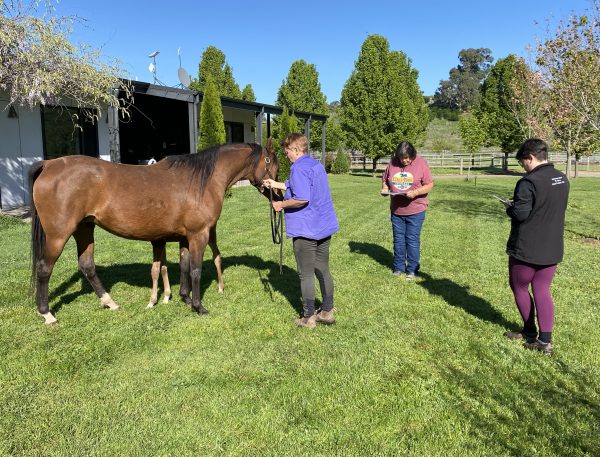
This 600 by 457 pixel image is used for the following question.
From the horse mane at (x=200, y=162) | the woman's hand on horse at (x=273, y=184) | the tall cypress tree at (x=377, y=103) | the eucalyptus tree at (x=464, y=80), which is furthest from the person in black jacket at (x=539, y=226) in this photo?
the eucalyptus tree at (x=464, y=80)

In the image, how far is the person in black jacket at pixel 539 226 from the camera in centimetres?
356

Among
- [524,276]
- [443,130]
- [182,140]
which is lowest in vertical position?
[524,276]

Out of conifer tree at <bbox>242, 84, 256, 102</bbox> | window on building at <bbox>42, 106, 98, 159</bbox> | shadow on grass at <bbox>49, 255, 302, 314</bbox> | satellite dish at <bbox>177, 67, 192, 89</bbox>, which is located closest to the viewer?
shadow on grass at <bbox>49, 255, 302, 314</bbox>

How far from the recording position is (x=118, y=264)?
22.1 ft

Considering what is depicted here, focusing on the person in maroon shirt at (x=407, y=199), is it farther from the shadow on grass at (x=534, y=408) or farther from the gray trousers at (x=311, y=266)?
the shadow on grass at (x=534, y=408)

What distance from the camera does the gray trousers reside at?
417cm

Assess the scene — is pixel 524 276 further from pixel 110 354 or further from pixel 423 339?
pixel 110 354

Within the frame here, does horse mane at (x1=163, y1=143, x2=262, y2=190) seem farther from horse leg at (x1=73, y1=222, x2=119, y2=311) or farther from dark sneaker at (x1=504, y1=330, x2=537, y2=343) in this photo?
dark sneaker at (x1=504, y1=330, x2=537, y2=343)

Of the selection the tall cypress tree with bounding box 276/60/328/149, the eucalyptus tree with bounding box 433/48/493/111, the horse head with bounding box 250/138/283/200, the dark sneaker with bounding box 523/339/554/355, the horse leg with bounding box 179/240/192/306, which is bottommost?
the dark sneaker with bounding box 523/339/554/355

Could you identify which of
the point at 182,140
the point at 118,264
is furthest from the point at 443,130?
the point at 118,264

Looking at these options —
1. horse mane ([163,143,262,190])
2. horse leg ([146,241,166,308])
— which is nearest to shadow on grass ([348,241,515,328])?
horse mane ([163,143,262,190])

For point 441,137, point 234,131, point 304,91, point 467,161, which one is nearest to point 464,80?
point 441,137

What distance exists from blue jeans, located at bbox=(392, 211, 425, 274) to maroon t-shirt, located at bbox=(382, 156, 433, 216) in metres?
Answer: 0.10

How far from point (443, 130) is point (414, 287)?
65163 millimetres
